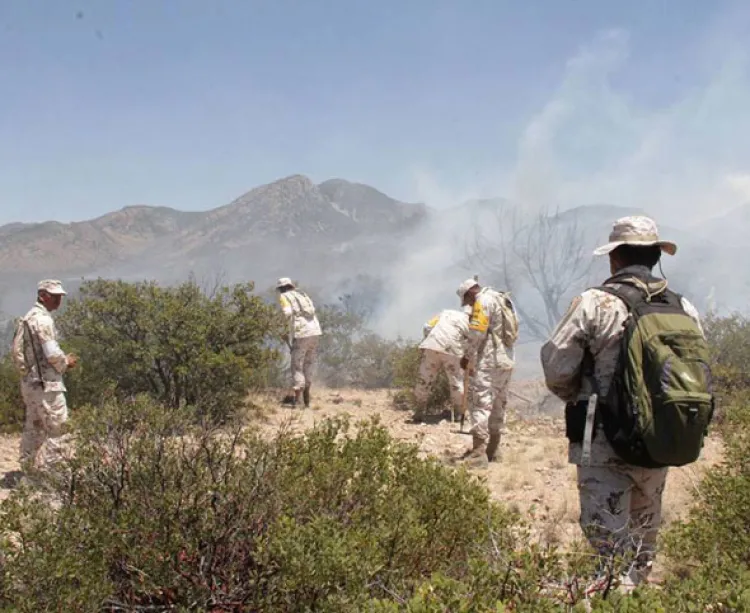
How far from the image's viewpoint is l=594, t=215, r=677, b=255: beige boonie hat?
2.69m

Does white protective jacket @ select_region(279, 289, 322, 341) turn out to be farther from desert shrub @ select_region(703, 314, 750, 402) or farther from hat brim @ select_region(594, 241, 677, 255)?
hat brim @ select_region(594, 241, 677, 255)

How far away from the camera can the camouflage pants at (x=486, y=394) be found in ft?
20.1

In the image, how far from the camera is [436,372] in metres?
8.57

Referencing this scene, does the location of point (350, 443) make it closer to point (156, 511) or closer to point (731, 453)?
point (156, 511)

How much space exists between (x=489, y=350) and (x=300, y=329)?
11.8 feet

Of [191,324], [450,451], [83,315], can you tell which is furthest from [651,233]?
[83,315]

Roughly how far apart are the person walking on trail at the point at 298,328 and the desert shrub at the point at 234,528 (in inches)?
219

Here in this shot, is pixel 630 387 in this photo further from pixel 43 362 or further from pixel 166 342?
pixel 166 342

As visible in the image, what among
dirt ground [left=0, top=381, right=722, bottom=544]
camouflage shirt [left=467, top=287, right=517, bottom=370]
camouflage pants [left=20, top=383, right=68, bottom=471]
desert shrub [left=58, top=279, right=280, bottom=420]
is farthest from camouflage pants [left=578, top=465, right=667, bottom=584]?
desert shrub [left=58, top=279, right=280, bottom=420]

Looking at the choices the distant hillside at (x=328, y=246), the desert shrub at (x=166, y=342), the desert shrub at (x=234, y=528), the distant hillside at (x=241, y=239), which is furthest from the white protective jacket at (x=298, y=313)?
the distant hillside at (x=241, y=239)

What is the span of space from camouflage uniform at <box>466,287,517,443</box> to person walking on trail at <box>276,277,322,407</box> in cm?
323

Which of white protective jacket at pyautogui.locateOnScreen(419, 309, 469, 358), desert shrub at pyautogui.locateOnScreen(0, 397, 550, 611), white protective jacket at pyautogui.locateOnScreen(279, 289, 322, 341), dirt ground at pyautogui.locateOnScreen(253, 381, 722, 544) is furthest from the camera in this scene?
white protective jacket at pyautogui.locateOnScreen(279, 289, 322, 341)

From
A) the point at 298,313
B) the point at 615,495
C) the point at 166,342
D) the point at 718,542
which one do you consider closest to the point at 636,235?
the point at 615,495

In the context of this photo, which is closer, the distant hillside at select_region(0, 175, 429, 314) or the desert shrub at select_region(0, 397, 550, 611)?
the desert shrub at select_region(0, 397, 550, 611)
